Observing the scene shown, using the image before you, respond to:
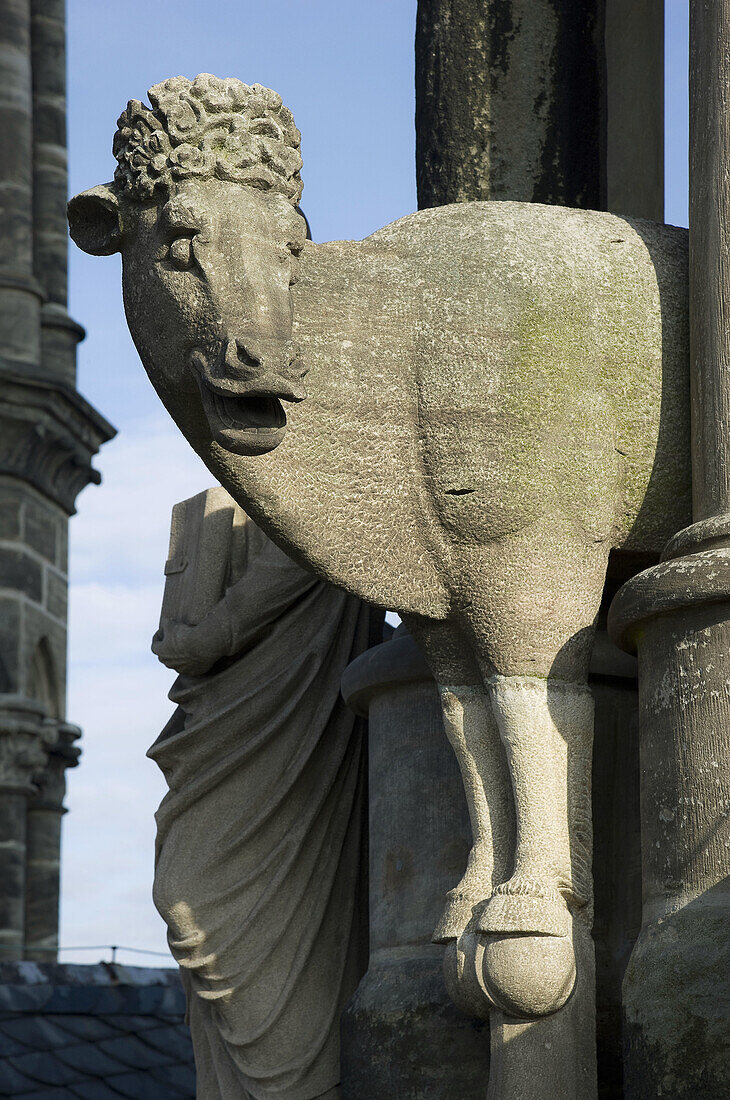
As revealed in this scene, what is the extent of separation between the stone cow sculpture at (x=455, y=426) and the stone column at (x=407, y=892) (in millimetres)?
454

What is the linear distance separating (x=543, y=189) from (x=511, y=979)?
8.54ft

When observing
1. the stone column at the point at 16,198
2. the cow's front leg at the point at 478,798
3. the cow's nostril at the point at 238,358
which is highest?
the stone column at the point at 16,198

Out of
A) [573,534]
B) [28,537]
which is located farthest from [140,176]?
[28,537]

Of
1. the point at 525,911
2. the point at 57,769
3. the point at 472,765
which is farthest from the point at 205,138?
the point at 57,769

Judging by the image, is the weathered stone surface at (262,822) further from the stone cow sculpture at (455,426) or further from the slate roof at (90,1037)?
the slate roof at (90,1037)

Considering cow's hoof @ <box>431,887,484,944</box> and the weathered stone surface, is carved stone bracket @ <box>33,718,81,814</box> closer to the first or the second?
the weathered stone surface

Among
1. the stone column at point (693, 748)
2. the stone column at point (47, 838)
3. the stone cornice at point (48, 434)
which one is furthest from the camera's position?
the stone column at point (47, 838)

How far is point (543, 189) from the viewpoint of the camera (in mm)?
6031

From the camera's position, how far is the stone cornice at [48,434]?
20.2 m

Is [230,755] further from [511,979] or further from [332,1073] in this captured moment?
[511,979]

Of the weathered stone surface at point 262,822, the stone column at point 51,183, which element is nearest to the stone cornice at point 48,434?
the stone column at point 51,183

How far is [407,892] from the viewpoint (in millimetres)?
4996

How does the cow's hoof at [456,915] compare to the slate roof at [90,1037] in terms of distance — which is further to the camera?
the slate roof at [90,1037]

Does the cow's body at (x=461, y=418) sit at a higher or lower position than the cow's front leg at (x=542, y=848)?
higher
